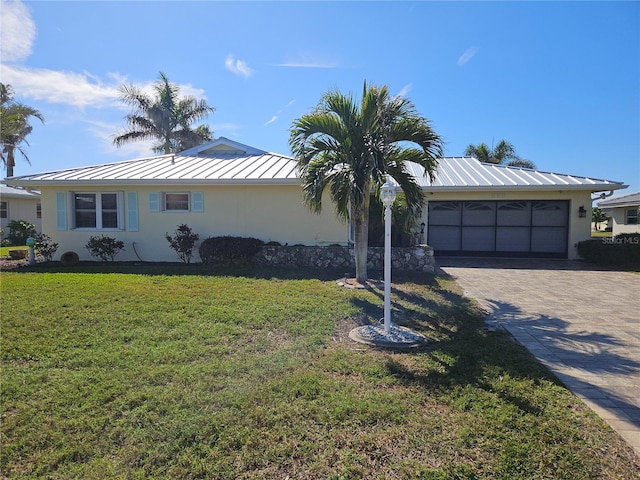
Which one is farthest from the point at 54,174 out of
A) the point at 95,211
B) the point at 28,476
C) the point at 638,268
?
the point at 638,268

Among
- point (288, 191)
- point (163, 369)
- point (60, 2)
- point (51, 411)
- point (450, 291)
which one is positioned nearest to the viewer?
point (51, 411)

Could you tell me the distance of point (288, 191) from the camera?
11.3 m

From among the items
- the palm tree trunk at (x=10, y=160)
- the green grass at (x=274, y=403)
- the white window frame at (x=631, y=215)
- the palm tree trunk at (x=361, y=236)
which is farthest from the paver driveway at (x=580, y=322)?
the palm tree trunk at (x=10, y=160)

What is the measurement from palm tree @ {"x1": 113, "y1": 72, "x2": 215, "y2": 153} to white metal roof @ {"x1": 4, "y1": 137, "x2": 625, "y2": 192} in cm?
1073

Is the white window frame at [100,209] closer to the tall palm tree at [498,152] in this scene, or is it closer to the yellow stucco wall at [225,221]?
the yellow stucco wall at [225,221]

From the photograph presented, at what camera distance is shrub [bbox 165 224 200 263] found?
36.4 feet

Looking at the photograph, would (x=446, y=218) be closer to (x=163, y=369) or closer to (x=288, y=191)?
(x=288, y=191)

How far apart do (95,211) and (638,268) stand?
18195 mm

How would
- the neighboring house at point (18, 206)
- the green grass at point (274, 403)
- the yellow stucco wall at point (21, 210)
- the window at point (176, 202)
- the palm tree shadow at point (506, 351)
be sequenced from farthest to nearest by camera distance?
the yellow stucco wall at point (21, 210) < the neighboring house at point (18, 206) < the window at point (176, 202) < the palm tree shadow at point (506, 351) < the green grass at point (274, 403)

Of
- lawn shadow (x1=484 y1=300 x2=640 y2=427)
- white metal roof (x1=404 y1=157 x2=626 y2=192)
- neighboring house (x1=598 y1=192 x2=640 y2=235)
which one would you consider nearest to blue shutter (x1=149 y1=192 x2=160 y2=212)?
white metal roof (x1=404 y1=157 x2=626 y2=192)

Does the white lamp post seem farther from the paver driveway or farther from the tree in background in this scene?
the tree in background

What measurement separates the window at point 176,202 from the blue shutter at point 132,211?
0.93 metres

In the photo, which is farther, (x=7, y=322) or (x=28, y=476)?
(x=7, y=322)

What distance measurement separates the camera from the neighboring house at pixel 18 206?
69.1ft
